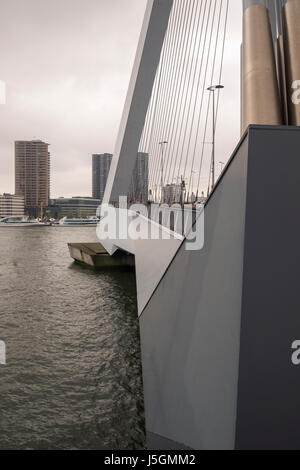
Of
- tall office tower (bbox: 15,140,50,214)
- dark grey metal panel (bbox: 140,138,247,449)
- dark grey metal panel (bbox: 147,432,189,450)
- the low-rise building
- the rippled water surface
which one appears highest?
tall office tower (bbox: 15,140,50,214)

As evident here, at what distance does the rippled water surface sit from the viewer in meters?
4.21

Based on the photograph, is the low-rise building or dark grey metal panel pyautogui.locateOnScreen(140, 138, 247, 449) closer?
dark grey metal panel pyautogui.locateOnScreen(140, 138, 247, 449)

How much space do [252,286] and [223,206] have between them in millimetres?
502

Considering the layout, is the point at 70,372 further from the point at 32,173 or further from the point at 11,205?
the point at 32,173

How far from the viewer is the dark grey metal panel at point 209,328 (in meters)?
1.91

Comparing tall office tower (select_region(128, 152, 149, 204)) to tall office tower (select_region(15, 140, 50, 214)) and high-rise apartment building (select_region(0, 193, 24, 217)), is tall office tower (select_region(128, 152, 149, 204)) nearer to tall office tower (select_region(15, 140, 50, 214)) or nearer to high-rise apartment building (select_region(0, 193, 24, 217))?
tall office tower (select_region(15, 140, 50, 214))

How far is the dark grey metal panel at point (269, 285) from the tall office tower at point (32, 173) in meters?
89.8

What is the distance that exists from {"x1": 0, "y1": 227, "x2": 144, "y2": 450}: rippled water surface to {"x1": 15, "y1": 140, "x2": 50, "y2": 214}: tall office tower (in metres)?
80.5

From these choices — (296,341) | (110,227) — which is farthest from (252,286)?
(110,227)

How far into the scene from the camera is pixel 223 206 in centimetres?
208

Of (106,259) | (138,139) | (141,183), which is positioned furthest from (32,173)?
(138,139)

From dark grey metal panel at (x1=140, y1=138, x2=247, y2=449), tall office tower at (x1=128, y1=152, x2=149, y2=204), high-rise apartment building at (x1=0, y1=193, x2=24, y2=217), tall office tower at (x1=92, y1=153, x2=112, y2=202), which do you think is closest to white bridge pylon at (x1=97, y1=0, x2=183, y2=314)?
tall office tower at (x1=128, y1=152, x2=149, y2=204)

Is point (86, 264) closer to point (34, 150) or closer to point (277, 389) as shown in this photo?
point (277, 389)

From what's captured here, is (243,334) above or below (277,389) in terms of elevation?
above
